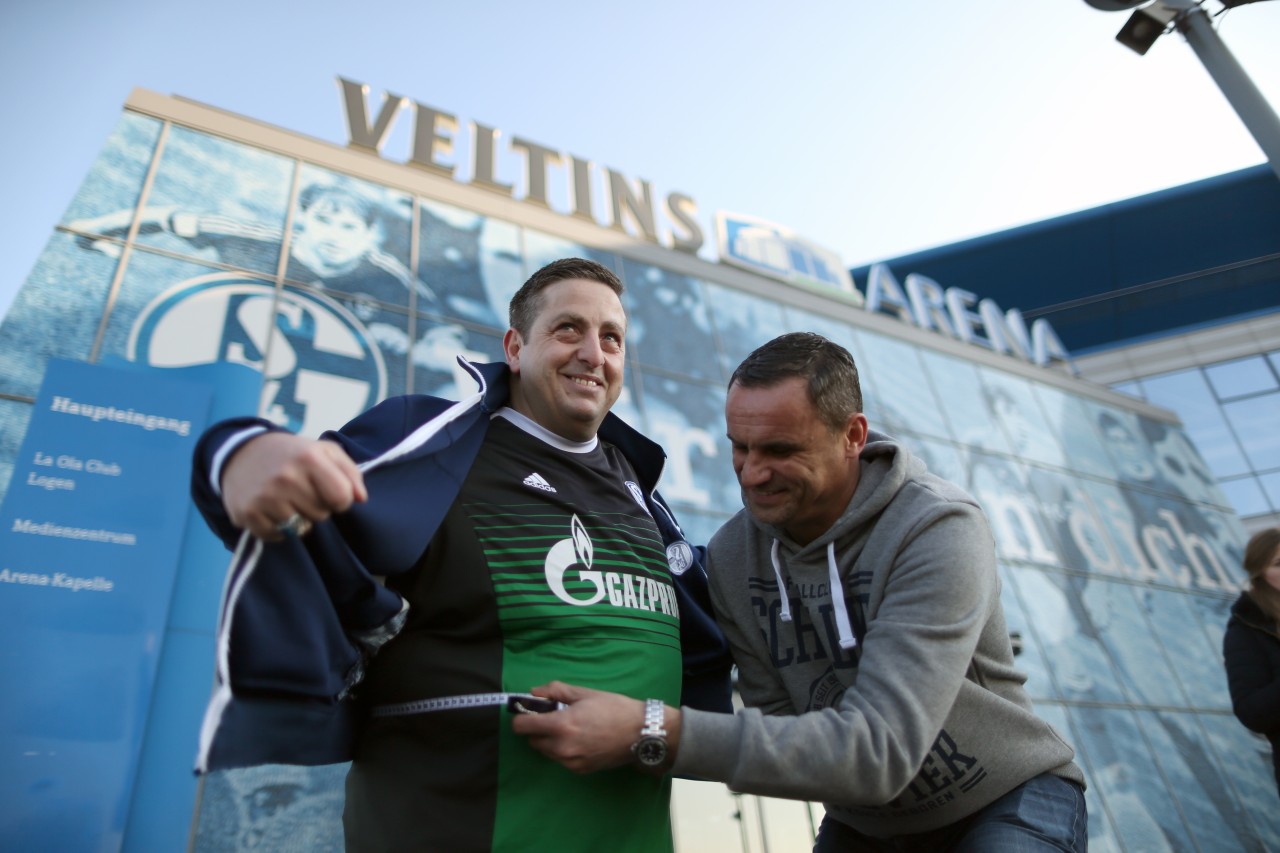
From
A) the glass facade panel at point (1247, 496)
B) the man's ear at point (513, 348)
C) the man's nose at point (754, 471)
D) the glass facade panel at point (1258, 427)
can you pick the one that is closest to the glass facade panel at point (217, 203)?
the man's ear at point (513, 348)

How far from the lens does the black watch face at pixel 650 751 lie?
168cm

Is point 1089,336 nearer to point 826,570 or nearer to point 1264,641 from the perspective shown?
point 1264,641

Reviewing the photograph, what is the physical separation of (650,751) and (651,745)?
0.01 m

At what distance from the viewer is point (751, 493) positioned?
7.42 ft

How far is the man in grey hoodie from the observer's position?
5.53 ft

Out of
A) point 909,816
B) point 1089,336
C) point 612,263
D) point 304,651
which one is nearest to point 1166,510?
point 612,263

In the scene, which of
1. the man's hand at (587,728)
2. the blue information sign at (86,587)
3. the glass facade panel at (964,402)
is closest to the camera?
the man's hand at (587,728)

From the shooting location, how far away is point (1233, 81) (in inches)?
163

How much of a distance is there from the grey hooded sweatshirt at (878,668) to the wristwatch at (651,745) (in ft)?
0.15

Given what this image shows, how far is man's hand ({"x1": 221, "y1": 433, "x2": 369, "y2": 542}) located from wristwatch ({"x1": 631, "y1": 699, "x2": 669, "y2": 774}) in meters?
0.76

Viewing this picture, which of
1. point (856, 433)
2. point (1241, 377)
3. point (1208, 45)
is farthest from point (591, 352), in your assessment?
point (1241, 377)

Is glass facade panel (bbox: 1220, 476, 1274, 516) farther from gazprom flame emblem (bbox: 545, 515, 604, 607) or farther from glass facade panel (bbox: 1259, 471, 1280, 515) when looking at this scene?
gazprom flame emblem (bbox: 545, 515, 604, 607)

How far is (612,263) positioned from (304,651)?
10.0 m

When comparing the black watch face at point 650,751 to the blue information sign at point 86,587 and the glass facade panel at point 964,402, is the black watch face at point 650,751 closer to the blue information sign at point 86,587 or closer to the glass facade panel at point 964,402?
the blue information sign at point 86,587
